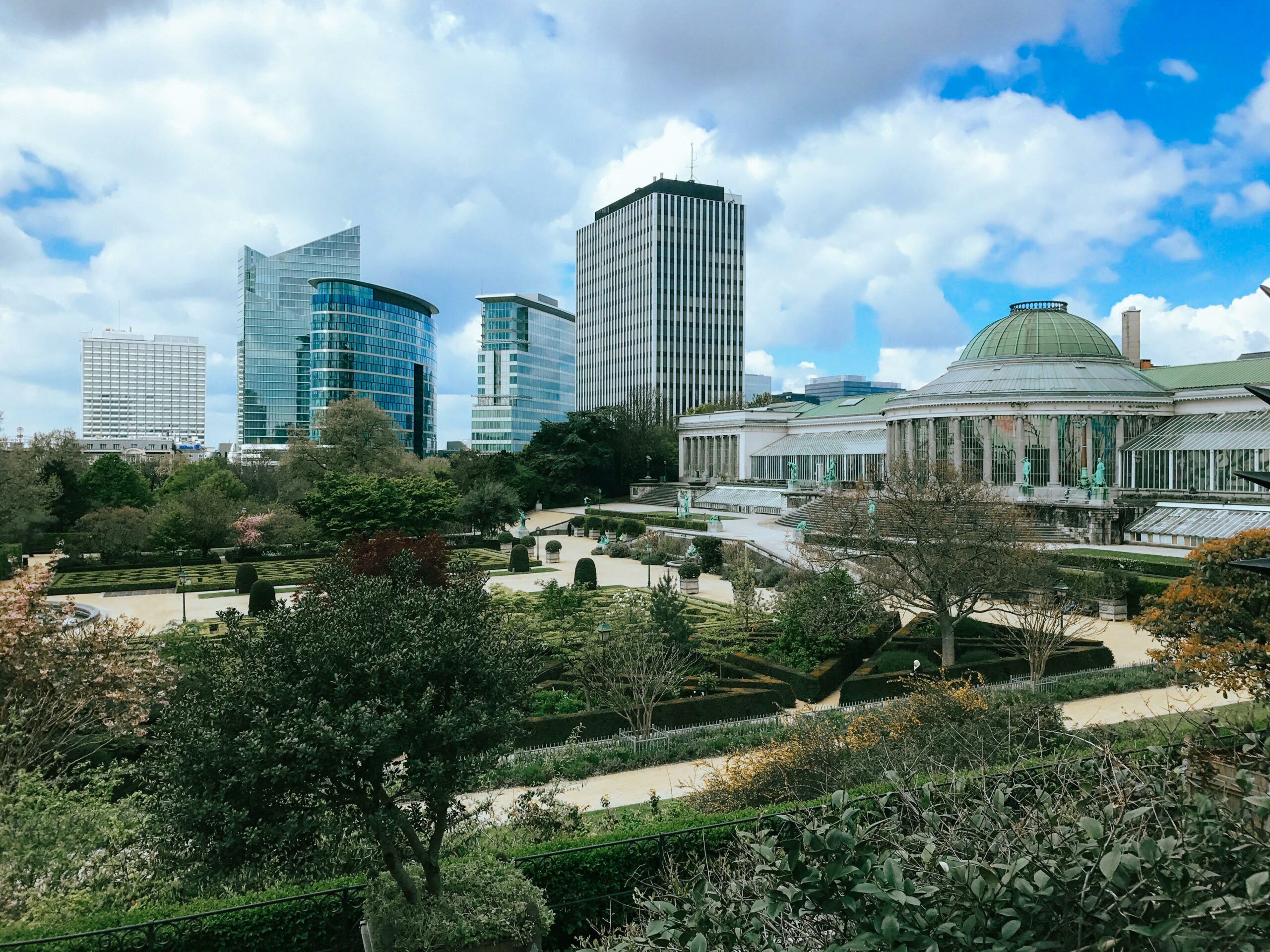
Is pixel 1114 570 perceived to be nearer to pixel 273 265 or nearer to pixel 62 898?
pixel 62 898

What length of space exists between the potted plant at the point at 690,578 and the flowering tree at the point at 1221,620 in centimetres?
2018

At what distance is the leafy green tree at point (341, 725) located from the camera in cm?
751

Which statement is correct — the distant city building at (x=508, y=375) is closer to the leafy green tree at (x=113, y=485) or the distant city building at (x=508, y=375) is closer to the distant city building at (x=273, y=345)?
the distant city building at (x=273, y=345)

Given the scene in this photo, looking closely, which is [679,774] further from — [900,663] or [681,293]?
[681,293]

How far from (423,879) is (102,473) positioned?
62286mm

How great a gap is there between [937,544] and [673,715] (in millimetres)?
9377

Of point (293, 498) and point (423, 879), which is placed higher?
point (293, 498)

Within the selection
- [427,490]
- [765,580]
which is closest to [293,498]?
[427,490]

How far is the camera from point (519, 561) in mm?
43375

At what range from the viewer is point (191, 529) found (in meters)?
45.2

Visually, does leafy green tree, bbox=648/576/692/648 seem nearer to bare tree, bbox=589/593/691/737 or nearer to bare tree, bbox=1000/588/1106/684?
bare tree, bbox=589/593/691/737

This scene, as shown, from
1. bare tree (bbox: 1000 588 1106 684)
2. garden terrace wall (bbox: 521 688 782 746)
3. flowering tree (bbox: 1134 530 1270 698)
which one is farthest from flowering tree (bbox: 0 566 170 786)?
bare tree (bbox: 1000 588 1106 684)

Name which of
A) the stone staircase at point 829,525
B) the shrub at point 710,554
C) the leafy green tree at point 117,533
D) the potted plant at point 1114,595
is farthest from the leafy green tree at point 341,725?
the leafy green tree at point 117,533

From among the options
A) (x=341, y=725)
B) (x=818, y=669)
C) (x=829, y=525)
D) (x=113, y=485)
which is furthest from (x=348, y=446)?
(x=341, y=725)
